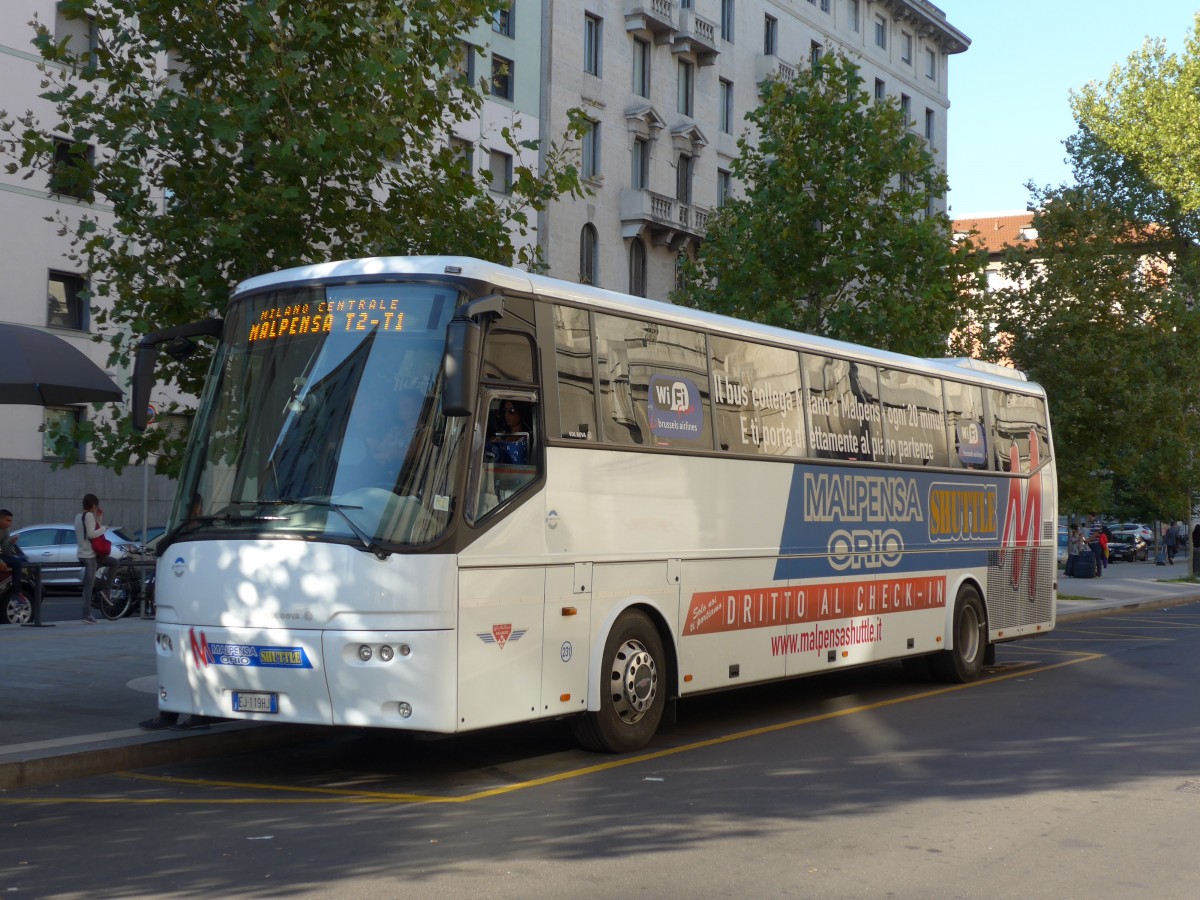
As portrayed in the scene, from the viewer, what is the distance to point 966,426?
16.7 metres

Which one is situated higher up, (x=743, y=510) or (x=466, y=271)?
(x=466, y=271)

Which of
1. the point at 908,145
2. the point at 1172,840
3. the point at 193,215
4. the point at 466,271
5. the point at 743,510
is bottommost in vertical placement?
the point at 1172,840

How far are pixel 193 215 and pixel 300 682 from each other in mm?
5683

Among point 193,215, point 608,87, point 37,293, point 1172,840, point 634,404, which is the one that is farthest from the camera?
point 608,87

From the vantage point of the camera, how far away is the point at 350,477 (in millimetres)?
9266

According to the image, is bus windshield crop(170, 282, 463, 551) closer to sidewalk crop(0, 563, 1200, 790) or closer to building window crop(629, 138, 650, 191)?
sidewalk crop(0, 563, 1200, 790)

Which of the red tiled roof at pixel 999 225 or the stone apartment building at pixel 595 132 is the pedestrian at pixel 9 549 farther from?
the red tiled roof at pixel 999 225

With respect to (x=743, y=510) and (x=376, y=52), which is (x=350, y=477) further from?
(x=376, y=52)

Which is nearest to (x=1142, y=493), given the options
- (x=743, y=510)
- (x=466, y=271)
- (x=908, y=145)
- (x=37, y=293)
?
(x=908, y=145)

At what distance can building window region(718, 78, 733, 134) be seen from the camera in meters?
52.8

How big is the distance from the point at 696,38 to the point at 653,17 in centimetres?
236

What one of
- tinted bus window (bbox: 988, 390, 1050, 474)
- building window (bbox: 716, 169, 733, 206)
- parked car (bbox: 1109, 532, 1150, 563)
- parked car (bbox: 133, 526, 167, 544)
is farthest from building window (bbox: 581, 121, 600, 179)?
parked car (bbox: 1109, 532, 1150, 563)

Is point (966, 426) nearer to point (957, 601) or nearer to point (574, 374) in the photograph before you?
point (957, 601)

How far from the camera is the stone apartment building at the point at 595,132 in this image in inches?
1351
